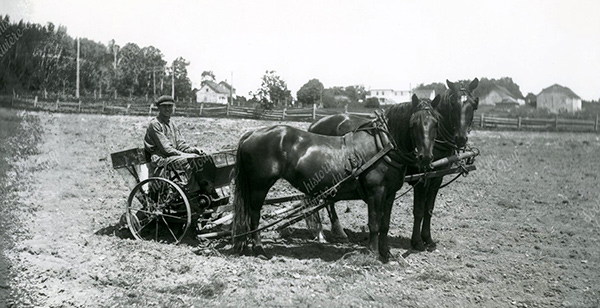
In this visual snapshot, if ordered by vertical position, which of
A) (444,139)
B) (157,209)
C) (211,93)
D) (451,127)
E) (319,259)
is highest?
(211,93)

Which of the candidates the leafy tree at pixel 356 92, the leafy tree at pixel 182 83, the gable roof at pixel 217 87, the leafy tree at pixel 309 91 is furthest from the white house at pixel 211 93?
the leafy tree at pixel 356 92

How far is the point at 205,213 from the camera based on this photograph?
6.49m

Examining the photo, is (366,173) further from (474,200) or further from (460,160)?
(474,200)

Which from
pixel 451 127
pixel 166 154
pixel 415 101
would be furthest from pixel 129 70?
pixel 415 101

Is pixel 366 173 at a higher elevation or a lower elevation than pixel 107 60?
lower

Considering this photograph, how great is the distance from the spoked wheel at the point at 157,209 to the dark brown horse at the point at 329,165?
0.82 m

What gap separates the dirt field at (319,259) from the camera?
466cm

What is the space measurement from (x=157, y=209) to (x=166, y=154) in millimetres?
781

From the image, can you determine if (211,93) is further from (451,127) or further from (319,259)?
(319,259)

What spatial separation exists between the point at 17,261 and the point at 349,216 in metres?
5.63

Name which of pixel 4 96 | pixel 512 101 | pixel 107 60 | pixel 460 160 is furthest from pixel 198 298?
pixel 512 101

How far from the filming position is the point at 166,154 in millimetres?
6379

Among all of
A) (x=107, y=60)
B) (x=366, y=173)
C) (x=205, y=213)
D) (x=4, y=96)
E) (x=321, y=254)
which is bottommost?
(x=321, y=254)

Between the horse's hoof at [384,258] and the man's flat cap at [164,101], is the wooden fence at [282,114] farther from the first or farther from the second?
the horse's hoof at [384,258]
